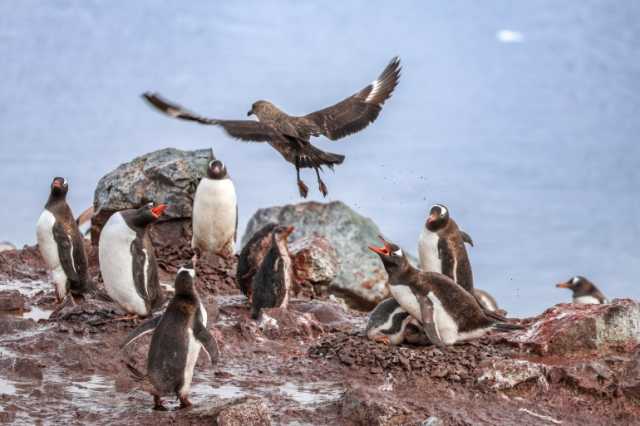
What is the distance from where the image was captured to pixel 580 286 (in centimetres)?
1872

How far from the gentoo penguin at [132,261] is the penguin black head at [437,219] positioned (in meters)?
3.24

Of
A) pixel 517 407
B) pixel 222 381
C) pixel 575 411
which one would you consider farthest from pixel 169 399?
pixel 575 411

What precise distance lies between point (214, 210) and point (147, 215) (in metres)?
4.55

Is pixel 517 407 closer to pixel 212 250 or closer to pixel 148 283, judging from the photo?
pixel 148 283

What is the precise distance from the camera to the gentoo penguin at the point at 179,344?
6.94m

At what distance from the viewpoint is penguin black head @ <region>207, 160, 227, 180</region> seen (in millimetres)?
14086

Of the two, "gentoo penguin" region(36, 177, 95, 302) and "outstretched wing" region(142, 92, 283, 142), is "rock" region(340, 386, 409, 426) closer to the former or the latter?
"outstretched wing" region(142, 92, 283, 142)

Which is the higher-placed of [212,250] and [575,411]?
[212,250]

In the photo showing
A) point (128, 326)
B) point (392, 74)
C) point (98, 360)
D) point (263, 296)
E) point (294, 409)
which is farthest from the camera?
point (392, 74)

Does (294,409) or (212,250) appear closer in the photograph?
(294,409)

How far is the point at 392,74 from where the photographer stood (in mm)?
13727

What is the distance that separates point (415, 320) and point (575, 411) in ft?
5.73

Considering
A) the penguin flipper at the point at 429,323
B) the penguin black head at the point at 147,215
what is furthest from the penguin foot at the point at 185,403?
the penguin black head at the point at 147,215

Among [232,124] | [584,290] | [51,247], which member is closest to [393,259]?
[232,124]
